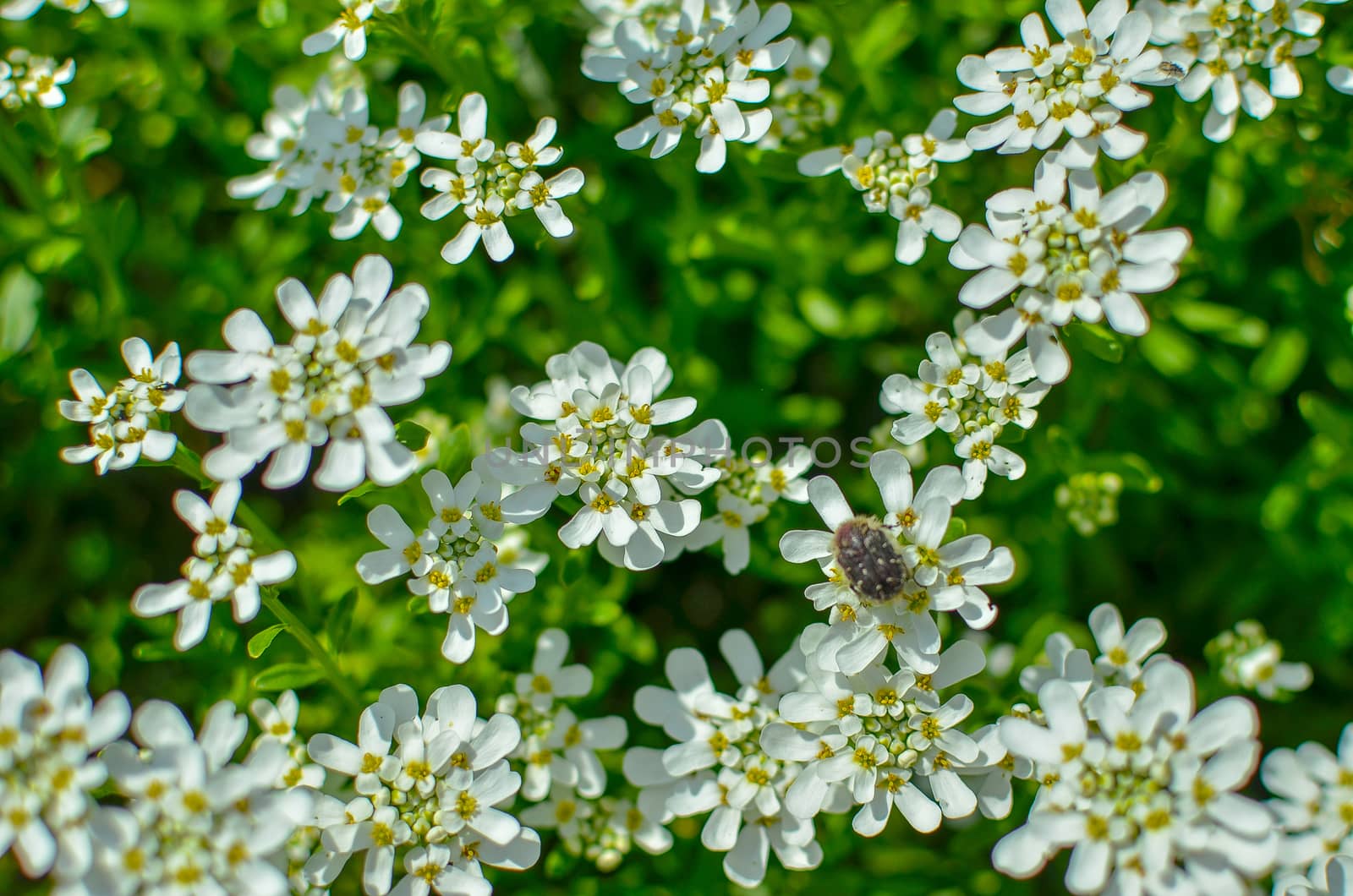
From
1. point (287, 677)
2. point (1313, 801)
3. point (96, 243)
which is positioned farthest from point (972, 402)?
point (96, 243)

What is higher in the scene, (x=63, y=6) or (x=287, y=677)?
(x=63, y=6)

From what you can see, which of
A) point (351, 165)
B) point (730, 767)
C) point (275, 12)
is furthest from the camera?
point (275, 12)

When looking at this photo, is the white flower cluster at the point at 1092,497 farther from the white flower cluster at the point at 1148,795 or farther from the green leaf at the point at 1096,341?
the white flower cluster at the point at 1148,795

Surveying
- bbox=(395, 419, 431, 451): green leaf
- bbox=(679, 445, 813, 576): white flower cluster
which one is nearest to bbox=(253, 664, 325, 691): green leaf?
bbox=(395, 419, 431, 451): green leaf

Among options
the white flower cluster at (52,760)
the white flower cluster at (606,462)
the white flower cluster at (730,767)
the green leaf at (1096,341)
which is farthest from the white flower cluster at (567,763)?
the green leaf at (1096,341)

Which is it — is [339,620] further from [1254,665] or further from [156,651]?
[1254,665]

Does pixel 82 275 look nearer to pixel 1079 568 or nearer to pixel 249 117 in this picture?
pixel 249 117

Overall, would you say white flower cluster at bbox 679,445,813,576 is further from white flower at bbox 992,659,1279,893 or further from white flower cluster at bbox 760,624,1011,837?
white flower at bbox 992,659,1279,893
